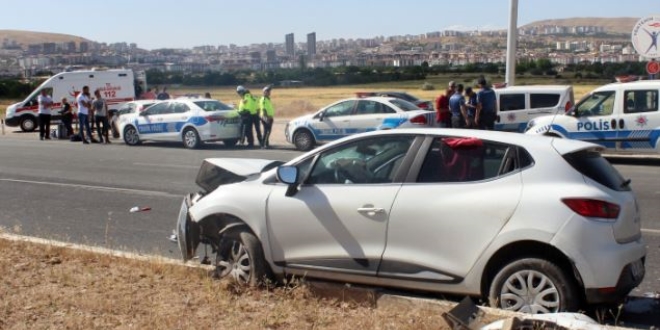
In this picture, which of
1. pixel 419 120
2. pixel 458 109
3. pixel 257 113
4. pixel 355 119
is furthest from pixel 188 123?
pixel 458 109

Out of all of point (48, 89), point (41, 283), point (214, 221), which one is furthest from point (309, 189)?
point (48, 89)

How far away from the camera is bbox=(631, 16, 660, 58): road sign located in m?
19.1

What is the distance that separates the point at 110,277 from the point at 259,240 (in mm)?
1313

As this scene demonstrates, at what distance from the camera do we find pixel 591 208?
527cm

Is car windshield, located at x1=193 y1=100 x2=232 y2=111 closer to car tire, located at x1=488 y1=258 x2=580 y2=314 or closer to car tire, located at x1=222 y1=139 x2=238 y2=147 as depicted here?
car tire, located at x1=222 y1=139 x2=238 y2=147

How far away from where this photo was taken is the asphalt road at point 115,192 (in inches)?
366

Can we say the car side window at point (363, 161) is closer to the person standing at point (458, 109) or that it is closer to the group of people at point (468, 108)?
Result: the group of people at point (468, 108)

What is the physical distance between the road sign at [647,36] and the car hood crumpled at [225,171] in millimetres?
14584

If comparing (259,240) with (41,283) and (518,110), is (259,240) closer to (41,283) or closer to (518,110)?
(41,283)

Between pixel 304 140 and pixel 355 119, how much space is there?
5.05ft

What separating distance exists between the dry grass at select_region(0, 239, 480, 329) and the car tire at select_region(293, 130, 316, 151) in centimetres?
→ 1406

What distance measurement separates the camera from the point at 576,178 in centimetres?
546

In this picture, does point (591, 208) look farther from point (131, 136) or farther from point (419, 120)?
point (131, 136)

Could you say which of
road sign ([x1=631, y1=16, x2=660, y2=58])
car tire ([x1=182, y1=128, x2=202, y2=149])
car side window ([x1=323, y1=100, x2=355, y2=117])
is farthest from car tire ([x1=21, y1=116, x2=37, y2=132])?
road sign ([x1=631, y1=16, x2=660, y2=58])
